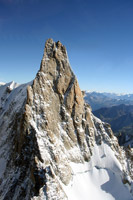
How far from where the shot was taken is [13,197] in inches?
960

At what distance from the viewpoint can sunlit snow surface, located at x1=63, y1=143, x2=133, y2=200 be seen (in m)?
30.8

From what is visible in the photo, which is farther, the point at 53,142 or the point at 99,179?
the point at 99,179

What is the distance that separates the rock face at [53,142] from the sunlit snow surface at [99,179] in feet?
0.78

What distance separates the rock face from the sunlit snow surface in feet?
0.78

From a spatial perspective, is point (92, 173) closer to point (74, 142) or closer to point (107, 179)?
point (107, 179)

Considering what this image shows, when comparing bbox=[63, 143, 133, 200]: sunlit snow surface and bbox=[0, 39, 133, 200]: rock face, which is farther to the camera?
bbox=[63, 143, 133, 200]: sunlit snow surface

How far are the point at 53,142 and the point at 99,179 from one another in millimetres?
17059

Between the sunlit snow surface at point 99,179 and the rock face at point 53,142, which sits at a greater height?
the rock face at point 53,142

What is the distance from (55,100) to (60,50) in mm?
15772

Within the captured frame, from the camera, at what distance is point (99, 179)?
35344 millimetres

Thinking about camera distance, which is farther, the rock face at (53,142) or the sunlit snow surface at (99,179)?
the sunlit snow surface at (99,179)

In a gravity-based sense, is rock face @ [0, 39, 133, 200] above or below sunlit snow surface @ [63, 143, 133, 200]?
above

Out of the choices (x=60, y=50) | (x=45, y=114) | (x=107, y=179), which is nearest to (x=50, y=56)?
(x=60, y=50)

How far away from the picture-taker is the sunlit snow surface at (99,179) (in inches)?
1211
